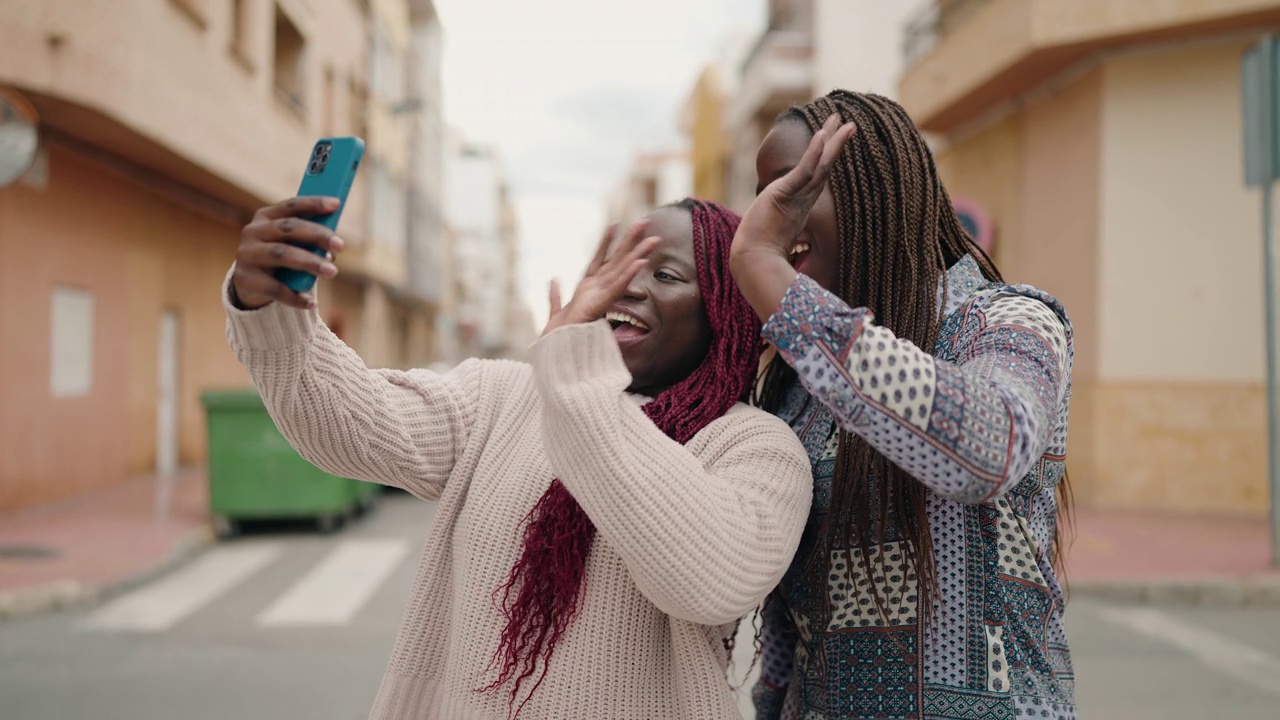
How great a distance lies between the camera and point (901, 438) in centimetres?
124

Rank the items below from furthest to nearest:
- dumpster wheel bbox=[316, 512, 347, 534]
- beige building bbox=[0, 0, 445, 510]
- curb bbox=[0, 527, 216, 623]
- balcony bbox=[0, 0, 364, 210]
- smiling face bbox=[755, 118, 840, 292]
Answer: dumpster wheel bbox=[316, 512, 347, 534] < beige building bbox=[0, 0, 445, 510] < balcony bbox=[0, 0, 364, 210] < curb bbox=[0, 527, 216, 623] < smiling face bbox=[755, 118, 840, 292]

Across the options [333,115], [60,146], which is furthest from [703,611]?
[333,115]

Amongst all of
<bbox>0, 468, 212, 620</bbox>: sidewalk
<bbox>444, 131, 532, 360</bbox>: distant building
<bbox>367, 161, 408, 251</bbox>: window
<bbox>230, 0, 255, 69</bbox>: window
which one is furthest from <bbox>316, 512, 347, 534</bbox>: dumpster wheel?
<bbox>444, 131, 532, 360</bbox>: distant building

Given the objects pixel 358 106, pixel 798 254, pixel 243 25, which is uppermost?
pixel 358 106

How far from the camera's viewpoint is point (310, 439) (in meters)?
1.68

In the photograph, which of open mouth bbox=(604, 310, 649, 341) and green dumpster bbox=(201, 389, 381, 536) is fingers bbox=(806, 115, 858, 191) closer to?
open mouth bbox=(604, 310, 649, 341)

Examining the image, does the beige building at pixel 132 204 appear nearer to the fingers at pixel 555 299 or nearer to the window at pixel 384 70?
the window at pixel 384 70

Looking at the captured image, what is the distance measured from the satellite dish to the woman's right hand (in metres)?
6.60

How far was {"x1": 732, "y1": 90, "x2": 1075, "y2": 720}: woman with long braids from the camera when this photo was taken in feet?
4.12

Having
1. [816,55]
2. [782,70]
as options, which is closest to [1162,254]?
[816,55]

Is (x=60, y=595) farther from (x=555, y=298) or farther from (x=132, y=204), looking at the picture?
(x=132, y=204)

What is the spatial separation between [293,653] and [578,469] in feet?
16.3

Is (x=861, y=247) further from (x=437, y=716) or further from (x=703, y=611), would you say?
(x=437, y=716)

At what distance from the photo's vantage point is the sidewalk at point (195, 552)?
716 cm
